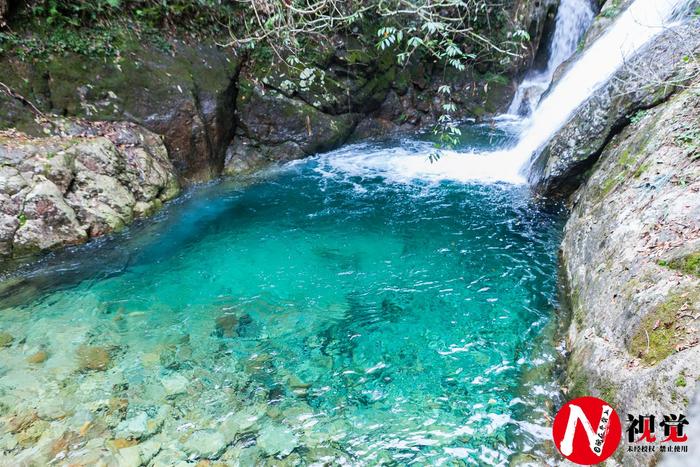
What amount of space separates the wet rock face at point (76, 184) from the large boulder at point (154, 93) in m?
0.39

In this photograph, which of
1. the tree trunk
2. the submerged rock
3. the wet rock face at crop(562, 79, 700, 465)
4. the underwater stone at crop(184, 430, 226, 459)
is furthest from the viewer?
the tree trunk

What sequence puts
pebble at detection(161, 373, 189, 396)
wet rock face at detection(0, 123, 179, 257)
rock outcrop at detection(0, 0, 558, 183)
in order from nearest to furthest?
1. pebble at detection(161, 373, 189, 396)
2. wet rock face at detection(0, 123, 179, 257)
3. rock outcrop at detection(0, 0, 558, 183)

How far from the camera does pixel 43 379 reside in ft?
12.4

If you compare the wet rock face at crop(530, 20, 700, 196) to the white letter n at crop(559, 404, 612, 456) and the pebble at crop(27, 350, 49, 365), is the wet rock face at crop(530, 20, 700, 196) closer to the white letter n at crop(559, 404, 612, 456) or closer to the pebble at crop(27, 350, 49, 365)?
the white letter n at crop(559, 404, 612, 456)

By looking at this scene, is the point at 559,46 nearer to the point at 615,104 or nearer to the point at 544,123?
the point at 544,123

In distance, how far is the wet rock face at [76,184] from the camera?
5750 millimetres

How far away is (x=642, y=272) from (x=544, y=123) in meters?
6.33

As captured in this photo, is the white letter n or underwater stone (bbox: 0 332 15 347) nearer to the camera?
the white letter n

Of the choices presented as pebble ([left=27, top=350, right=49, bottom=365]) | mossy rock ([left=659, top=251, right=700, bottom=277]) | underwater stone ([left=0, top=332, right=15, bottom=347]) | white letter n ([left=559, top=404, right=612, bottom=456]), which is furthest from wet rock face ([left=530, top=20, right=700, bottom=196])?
underwater stone ([left=0, top=332, right=15, bottom=347])

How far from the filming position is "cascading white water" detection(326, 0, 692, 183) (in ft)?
22.7

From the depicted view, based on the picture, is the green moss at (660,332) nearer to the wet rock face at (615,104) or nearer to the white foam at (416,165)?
the wet rock face at (615,104)

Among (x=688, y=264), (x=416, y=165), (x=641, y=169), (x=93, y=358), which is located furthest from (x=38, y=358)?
(x=416, y=165)

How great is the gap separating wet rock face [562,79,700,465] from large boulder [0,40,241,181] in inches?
289

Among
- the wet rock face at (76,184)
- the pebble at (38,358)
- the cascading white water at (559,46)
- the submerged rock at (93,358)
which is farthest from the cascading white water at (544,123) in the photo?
the pebble at (38,358)
